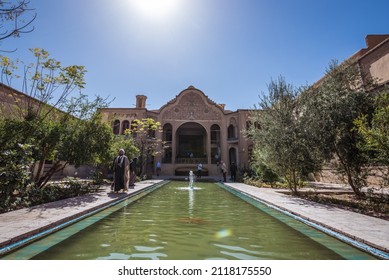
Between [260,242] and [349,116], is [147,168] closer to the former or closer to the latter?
[349,116]

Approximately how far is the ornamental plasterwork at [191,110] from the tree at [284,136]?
57.5 feet

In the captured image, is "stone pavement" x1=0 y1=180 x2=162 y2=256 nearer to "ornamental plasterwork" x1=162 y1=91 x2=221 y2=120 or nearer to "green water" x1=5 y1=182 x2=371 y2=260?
"green water" x1=5 y1=182 x2=371 y2=260

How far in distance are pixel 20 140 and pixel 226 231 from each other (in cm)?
648

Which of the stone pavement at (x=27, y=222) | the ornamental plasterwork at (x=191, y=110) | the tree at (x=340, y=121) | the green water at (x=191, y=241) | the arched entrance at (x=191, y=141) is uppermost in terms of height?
the ornamental plasterwork at (x=191, y=110)

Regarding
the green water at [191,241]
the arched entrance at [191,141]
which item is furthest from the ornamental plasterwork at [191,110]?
the green water at [191,241]

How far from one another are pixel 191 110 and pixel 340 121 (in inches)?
816

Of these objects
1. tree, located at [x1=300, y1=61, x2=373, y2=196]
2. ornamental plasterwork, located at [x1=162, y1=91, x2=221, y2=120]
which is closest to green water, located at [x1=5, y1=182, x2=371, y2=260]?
tree, located at [x1=300, y1=61, x2=373, y2=196]

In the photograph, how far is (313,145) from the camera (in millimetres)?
7492

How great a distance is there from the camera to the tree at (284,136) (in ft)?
25.6

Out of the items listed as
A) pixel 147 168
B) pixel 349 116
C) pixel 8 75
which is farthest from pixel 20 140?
pixel 147 168

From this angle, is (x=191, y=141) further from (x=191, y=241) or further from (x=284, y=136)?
(x=191, y=241)

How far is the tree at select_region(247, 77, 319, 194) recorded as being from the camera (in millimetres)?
7801

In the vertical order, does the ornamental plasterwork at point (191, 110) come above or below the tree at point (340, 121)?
above

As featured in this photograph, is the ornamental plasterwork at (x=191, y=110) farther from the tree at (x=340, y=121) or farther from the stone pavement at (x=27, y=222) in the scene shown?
the stone pavement at (x=27, y=222)
